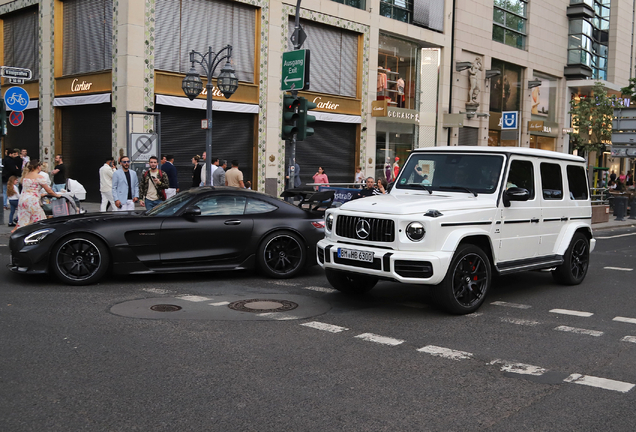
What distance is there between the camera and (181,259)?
9.26 metres

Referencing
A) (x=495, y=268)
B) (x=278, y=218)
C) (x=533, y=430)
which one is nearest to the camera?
(x=533, y=430)

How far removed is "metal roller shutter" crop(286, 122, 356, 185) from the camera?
89.1 feet

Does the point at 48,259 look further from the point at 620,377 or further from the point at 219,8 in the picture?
the point at 219,8

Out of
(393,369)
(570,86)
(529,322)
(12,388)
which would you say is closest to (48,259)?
(12,388)

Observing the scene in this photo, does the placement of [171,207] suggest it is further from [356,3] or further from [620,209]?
[356,3]

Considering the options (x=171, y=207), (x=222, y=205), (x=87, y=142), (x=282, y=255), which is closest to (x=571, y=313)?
(x=282, y=255)

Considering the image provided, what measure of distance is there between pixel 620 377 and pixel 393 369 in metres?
1.81

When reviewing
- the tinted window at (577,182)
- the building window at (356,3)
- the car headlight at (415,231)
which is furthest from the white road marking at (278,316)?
the building window at (356,3)

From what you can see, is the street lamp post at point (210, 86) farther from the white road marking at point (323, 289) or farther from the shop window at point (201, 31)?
the white road marking at point (323, 289)

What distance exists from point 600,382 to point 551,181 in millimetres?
4542

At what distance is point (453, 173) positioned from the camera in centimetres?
865

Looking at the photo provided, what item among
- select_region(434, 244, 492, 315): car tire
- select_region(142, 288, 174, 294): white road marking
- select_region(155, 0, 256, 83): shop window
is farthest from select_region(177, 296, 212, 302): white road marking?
select_region(155, 0, 256, 83): shop window

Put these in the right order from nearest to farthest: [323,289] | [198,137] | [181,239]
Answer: [323,289], [181,239], [198,137]

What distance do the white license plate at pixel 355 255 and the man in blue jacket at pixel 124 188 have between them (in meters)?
7.76
